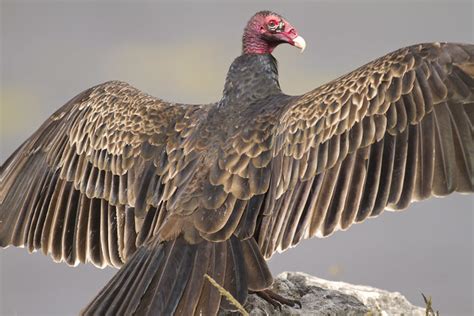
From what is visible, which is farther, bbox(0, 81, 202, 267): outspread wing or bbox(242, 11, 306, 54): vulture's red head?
bbox(242, 11, 306, 54): vulture's red head

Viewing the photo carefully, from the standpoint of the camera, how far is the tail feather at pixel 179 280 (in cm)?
557

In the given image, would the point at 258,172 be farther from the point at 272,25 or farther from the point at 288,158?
the point at 272,25

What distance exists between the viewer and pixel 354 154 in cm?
614

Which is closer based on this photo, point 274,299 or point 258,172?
point 274,299

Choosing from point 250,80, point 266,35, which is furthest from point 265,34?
point 250,80

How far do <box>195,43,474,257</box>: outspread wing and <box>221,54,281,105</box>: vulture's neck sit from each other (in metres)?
0.50

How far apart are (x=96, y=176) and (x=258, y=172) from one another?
1363 millimetres

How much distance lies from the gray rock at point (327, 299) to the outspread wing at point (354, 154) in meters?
0.33

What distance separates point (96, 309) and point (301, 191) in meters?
1.35

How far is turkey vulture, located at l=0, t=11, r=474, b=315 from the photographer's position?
577 centimetres

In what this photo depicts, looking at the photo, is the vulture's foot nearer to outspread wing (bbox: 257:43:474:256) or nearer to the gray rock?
the gray rock

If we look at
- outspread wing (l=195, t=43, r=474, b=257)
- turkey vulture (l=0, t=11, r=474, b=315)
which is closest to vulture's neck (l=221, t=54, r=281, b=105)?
turkey vulture (l=0, t=11, r=474, b=315)

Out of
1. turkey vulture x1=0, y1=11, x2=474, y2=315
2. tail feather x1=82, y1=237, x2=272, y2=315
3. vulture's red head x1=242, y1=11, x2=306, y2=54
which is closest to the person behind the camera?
tail feather x1=82, y1=237, x2=272, y2=315

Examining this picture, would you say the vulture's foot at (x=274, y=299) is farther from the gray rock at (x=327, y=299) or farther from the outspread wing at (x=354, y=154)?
the outspread wing at (x=354, y=154)
